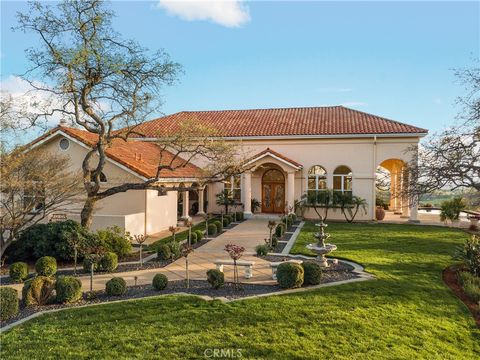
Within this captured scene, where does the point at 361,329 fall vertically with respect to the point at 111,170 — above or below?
below

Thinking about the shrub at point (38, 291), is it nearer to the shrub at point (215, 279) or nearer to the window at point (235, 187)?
the shrub at point (215, 279)

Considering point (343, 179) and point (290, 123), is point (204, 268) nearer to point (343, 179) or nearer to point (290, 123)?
point (343, 179)

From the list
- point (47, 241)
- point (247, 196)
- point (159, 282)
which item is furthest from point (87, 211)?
point (247, 196)

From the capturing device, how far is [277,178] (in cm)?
2433

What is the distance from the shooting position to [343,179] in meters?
22.9

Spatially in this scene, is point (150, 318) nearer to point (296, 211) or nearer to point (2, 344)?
point (2, 344)

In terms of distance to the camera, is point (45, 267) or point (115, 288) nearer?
point (115, 288)

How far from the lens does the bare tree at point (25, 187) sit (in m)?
10.1

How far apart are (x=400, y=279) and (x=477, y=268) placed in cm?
297

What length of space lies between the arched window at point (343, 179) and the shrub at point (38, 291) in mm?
18900

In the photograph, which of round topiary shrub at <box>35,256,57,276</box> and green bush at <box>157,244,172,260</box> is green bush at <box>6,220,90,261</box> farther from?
green bush at <box>157,244,172,260</box>

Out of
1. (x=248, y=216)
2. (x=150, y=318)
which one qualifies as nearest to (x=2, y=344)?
(x=150, y=318)
